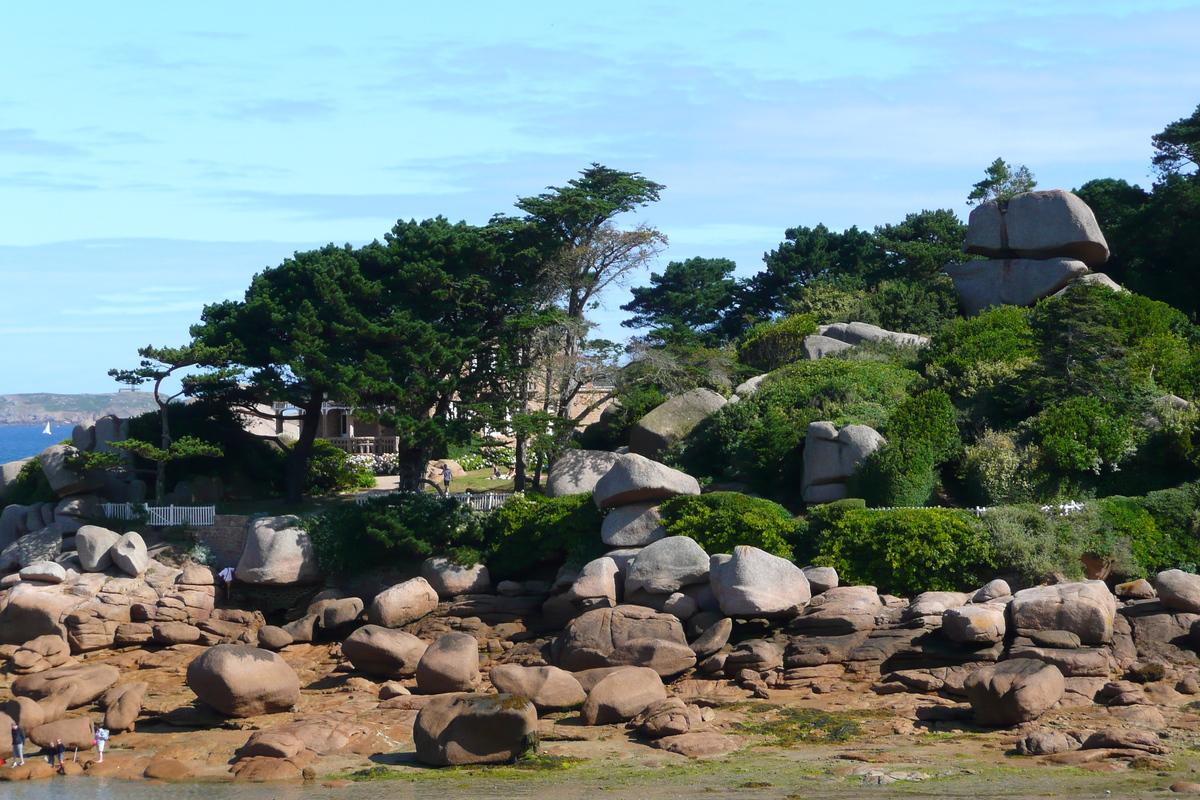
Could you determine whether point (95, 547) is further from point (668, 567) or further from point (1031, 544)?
point (1031, 544)

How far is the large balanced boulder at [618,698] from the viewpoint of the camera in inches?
808

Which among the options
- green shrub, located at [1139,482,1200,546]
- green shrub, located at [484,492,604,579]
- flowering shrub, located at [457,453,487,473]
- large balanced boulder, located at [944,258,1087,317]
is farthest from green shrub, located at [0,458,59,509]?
green shrub, located at [1139,482,1200,546]

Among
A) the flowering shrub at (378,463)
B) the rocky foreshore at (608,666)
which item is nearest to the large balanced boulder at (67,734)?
the rocky foreshore at (608,666)

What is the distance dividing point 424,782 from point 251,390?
61.9 feet

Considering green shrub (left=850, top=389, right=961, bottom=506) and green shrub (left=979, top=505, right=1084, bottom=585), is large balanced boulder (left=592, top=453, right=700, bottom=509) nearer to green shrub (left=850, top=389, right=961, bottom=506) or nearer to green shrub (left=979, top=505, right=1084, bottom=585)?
green shrub (left=850, top=389, right=961, bottom=506)

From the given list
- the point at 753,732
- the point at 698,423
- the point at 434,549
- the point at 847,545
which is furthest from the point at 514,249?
the point at 753,732

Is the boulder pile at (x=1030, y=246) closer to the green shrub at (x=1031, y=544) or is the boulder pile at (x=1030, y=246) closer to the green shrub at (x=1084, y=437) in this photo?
the green shrub at (x=1084, y=437)

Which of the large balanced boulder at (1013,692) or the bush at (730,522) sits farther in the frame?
the bush at (730,522)

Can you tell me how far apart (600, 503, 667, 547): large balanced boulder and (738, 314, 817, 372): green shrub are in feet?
40.6

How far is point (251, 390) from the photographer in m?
34.2

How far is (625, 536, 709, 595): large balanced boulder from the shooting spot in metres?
25.1

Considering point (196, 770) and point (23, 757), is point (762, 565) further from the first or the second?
point (23, 757)

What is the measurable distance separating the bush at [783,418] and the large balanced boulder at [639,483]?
2.48 metres

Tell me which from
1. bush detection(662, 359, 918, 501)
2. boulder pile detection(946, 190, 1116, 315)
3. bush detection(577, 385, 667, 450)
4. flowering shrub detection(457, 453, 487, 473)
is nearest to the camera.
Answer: bush detection(662, 359, 918, 501)
